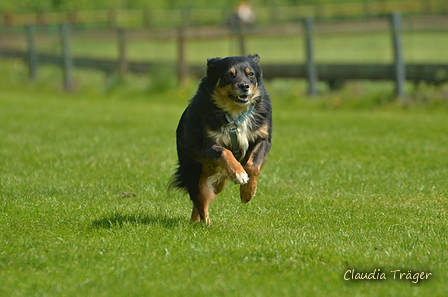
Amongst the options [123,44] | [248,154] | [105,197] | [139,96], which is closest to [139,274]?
[248,154]

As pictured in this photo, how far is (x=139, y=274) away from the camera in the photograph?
424 centimetres

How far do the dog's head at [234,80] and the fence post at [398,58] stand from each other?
8.86 meters

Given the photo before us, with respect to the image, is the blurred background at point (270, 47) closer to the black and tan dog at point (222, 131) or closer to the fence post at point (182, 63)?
the fence post at point (182, 63)

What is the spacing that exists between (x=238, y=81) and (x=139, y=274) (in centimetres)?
208

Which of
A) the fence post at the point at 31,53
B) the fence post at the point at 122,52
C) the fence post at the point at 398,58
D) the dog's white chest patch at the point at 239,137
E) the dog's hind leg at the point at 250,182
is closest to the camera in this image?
the dog's hind leg at the point at 250,182

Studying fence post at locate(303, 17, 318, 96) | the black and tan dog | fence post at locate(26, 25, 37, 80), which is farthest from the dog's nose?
fence post at locate(26, 25, 37, 80)

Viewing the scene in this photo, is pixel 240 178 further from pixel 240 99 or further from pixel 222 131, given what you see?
pixel 240 99

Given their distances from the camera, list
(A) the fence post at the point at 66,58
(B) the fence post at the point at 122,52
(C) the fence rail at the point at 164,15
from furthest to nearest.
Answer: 1. (C) the fence rail at the point at 164,15
2. (A) the fence post at the point at 66,58
3. (B) the fence post at the point at 122,52

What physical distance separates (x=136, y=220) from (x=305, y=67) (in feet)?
38.2

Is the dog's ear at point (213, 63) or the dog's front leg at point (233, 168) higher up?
the dog's ear at point (213, 63)

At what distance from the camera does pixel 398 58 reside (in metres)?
14.3

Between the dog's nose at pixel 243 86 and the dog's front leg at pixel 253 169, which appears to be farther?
the dog's nose at pixel 243 86

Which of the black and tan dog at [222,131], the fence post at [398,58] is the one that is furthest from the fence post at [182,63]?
the black and tan dog at [222,131]

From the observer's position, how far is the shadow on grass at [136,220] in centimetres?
557
